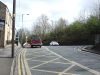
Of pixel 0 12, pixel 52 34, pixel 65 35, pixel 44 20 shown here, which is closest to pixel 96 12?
pixel 65 35

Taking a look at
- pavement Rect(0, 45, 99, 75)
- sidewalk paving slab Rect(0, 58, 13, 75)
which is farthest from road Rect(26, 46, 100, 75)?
sidewalk paving slab Rect(0, 58, 13, 75)

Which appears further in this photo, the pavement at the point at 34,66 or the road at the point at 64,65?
the road at the point at 64,65

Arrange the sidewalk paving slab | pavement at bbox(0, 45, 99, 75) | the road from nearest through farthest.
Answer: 1. the sidewalk paving slab
2. pavement at bbox(0, 45, 99, 75)
3. the road

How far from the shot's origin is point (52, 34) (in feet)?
324

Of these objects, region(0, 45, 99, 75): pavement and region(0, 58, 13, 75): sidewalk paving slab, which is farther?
region(0, 45, 99, 75): pavement

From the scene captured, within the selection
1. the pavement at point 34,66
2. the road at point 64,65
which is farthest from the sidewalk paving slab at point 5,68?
the road at point 64,65

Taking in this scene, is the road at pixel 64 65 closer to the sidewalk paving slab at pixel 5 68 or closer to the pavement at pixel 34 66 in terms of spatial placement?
the pavement at pixel 34 66

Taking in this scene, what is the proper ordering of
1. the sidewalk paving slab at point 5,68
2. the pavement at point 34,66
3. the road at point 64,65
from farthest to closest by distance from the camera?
1. the road at point 64,65
2. the pavement at point 34,66
3. the sidewalk paving slab at point 5,68

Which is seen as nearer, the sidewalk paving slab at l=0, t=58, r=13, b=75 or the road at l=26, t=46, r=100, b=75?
the sidewalk paving slab at l=0, t=58, r=13, b=75

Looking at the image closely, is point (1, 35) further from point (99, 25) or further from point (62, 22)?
point (62, 22)

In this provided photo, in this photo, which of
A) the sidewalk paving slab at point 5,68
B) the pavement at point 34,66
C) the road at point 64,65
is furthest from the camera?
the road at point 64,65

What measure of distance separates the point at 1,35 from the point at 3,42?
1.18 metres

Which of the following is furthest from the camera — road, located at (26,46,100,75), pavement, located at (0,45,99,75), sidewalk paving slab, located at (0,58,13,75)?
road, located at (26,46,100,75)

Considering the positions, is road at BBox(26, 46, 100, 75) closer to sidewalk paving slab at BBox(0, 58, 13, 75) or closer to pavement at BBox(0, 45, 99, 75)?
pavement at BBox(0, 45, 99, 75)
